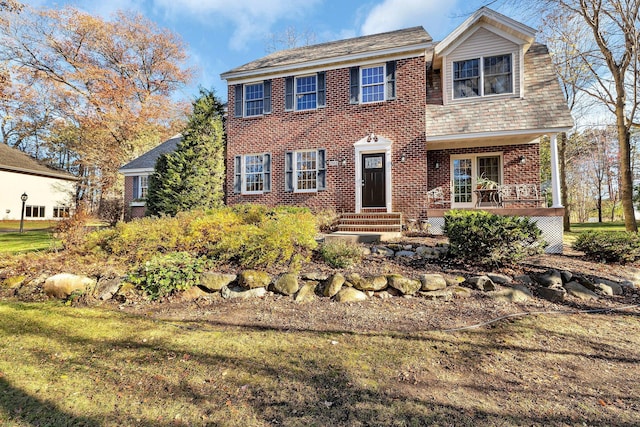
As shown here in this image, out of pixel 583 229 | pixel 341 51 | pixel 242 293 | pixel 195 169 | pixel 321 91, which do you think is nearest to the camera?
pixel 242 293

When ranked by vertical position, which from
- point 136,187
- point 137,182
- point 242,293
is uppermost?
point 137,182

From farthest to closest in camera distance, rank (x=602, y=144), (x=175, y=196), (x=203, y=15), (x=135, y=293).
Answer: (x=602, y=144) < (x=203, y=15) < (x=175, y=196) < (x=135, y=293)

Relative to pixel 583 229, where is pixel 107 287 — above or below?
below

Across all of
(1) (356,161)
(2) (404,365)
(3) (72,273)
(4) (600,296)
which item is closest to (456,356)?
(2) (404,365)

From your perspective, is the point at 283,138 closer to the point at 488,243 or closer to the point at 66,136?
the point at 488,243

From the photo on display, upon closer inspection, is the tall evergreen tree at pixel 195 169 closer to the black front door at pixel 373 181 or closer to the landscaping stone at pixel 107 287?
the black front door at pixel 373 181

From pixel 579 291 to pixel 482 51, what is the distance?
8.70m

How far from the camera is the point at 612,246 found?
239 inches

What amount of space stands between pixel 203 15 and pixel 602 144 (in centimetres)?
2915

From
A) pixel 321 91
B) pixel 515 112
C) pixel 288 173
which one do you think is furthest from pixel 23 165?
pixel 515 112

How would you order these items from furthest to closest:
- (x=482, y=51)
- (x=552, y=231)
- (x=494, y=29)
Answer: (x=482, y=51) < (x=494, y=29) < (x=552, y=231)

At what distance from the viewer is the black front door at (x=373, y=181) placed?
10.6 meters

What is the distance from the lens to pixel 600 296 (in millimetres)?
4727

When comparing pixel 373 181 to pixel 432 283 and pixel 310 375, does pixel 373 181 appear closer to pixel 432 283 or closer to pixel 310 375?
pixel 432 283
